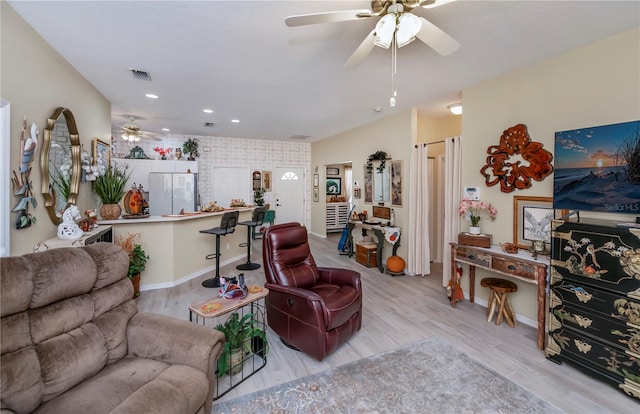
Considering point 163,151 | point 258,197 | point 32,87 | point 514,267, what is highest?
point 163,151

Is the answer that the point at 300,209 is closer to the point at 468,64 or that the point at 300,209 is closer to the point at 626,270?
the point at 468,64

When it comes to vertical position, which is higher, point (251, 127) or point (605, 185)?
point (251, 127)

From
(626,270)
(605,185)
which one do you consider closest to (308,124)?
(605,185)

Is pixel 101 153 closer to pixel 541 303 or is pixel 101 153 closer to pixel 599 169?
pixel 541 303

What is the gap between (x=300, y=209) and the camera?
8.34m

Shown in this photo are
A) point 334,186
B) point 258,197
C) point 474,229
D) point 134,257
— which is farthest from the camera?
point 334,186

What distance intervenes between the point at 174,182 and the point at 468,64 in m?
5.52

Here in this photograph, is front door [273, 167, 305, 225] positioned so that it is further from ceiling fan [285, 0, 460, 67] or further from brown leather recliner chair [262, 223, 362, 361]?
ceiling fan [285, 0, 460, 67]

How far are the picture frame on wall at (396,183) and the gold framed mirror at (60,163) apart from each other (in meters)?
4.45

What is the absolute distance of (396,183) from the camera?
4.94 m

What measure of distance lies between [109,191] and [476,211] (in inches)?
188

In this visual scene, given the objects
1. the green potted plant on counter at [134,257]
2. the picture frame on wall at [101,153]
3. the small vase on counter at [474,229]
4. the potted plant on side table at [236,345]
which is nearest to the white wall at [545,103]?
the small vase on counter at [474,229]

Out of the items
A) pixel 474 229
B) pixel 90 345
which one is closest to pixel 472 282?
pixel 474 229

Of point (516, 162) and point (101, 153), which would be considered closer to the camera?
point (516, 162)
